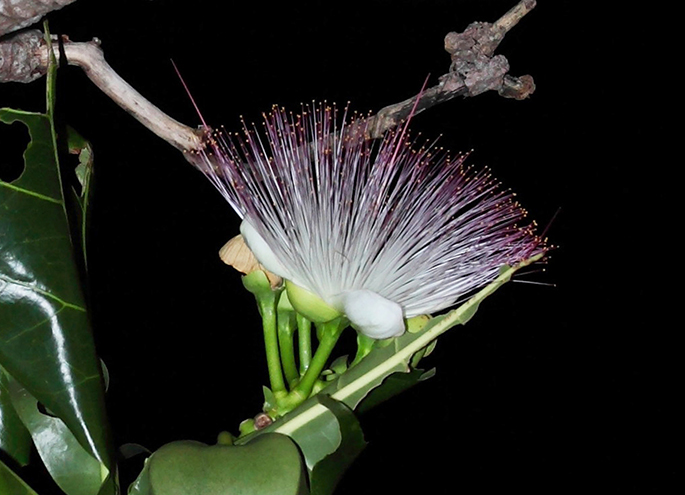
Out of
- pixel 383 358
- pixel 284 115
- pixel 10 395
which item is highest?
pixel 284 115

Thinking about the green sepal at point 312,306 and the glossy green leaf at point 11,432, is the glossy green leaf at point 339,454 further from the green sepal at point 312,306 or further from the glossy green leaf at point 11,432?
the glossy green leaf at point 11,432

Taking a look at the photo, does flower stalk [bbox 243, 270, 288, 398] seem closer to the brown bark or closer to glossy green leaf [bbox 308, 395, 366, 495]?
glossy green leaf [bbox 308, 395, 366, 495]

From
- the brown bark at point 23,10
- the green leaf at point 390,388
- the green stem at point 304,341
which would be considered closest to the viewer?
the brown bark at point 23,10

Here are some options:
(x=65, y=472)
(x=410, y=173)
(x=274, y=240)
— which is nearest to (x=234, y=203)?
(x=274, y=240)

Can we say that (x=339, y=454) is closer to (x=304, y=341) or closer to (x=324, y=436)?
(x=324, y=436)

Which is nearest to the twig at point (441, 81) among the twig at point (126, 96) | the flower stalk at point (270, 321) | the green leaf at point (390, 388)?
the twig at point (126, 96)

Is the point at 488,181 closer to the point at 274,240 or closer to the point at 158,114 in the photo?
the point at 274,240
